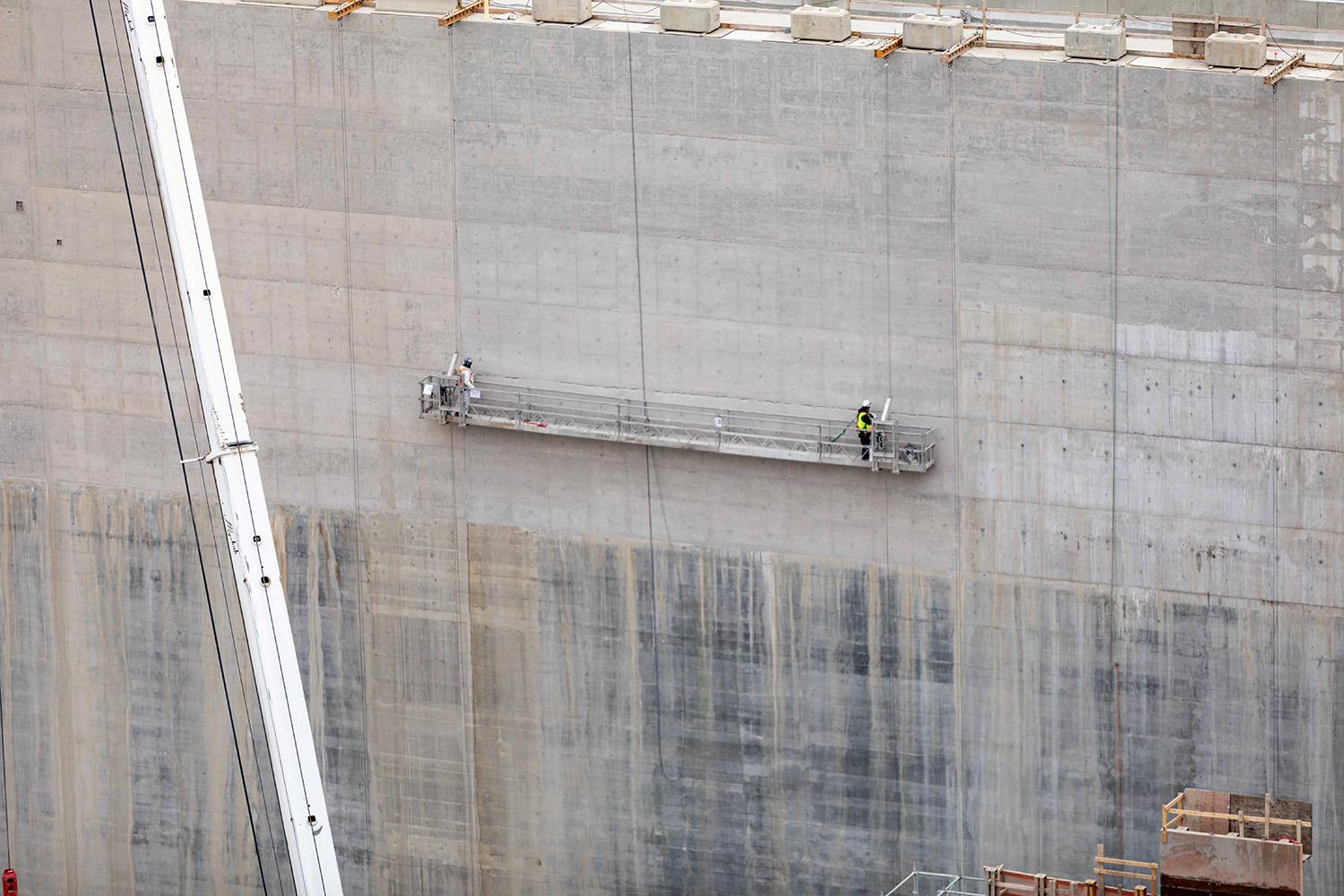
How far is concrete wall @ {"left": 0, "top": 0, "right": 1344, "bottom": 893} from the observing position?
4628 centimetres

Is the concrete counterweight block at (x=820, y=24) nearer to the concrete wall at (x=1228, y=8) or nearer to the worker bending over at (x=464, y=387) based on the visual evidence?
the concrete wall at (x=1228, y=8)

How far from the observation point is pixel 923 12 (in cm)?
5103

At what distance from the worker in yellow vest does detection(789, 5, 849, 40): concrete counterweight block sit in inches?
271

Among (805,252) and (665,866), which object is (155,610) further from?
(805,252)

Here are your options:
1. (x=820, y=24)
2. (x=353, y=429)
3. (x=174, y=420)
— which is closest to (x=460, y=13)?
(x=820, y=24)

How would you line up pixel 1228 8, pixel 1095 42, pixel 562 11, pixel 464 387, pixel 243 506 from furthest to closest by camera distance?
pixel 464 387 < pixel 562 11 < pixel 1228 8 < pixel 1095 42 < pixel 243 506

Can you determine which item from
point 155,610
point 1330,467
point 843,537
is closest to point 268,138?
point 155,610

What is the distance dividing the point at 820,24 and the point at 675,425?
8.26 meters

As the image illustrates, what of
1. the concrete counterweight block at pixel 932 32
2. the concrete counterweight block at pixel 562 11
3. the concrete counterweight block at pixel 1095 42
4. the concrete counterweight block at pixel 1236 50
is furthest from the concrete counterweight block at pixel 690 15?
the concrete counterweight block at pixel 1236 50

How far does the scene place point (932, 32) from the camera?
46.7 metres

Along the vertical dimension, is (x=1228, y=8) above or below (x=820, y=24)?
above

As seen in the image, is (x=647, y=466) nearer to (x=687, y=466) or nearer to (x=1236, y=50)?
(x=687, y=466)

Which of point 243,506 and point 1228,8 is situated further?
point 1228,8

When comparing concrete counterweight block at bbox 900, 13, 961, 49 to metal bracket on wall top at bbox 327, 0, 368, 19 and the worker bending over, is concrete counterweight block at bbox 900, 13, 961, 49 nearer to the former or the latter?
the worker bending over
